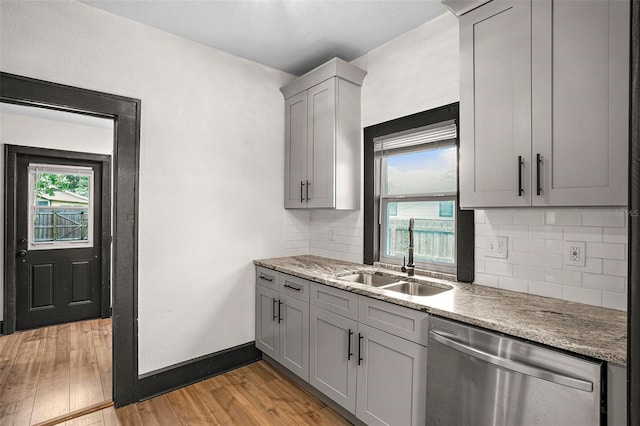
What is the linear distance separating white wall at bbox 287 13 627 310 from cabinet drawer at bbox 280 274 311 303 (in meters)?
0.71

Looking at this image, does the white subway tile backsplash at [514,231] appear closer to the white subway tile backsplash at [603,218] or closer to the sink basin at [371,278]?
the white subway tile backsplash at [603,218]

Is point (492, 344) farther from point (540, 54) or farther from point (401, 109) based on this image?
point (401, 109)

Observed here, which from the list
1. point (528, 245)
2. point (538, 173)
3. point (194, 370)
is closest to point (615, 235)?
point (528, 245)

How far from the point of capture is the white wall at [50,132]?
152 inches

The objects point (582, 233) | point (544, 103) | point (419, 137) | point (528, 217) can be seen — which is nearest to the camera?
point (544, 103)

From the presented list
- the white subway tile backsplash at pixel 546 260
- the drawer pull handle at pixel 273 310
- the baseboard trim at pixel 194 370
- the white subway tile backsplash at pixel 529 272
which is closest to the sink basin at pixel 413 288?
the white subway tile backsplash at pixel 529 272

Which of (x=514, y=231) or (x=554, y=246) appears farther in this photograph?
(x=514, y=231)

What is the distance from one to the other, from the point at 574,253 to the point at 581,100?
0.82 metres

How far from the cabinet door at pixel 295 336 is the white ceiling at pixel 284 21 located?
7.13 ft

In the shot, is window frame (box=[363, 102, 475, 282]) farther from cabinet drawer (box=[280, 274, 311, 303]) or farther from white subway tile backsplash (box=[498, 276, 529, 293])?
cabinet drawer (box=[280, 274, 311, 303])

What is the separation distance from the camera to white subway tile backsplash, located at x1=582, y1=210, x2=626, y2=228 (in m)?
1.68

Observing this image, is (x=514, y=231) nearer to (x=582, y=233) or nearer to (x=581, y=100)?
(x=582, y=233)

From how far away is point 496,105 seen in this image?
1831 millimetres

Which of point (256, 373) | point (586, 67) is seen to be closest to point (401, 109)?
point (586, 67)
